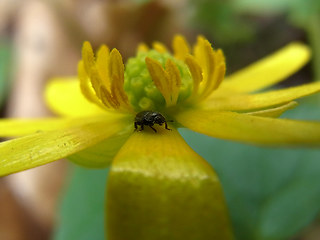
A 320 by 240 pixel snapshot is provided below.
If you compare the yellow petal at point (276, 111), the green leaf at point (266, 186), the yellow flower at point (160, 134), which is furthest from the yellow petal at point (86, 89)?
Result: the green leaf at point (266, 186)

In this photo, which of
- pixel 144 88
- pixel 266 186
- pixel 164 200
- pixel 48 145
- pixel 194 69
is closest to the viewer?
pixel 164 200

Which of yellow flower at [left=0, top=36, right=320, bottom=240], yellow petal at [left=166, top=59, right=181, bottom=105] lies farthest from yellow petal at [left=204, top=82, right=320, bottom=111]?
yellow petal at [left=166, top=59, right=181, bottom=105]

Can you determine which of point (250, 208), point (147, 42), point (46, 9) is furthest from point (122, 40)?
point (250, 208)

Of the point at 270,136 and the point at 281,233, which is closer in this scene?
the point at 270,136

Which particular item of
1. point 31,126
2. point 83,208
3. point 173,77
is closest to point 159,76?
point 173,77

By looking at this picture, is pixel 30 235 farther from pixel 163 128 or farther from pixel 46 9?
pixel 46 9

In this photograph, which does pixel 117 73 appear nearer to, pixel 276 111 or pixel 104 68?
pixel 104 68
